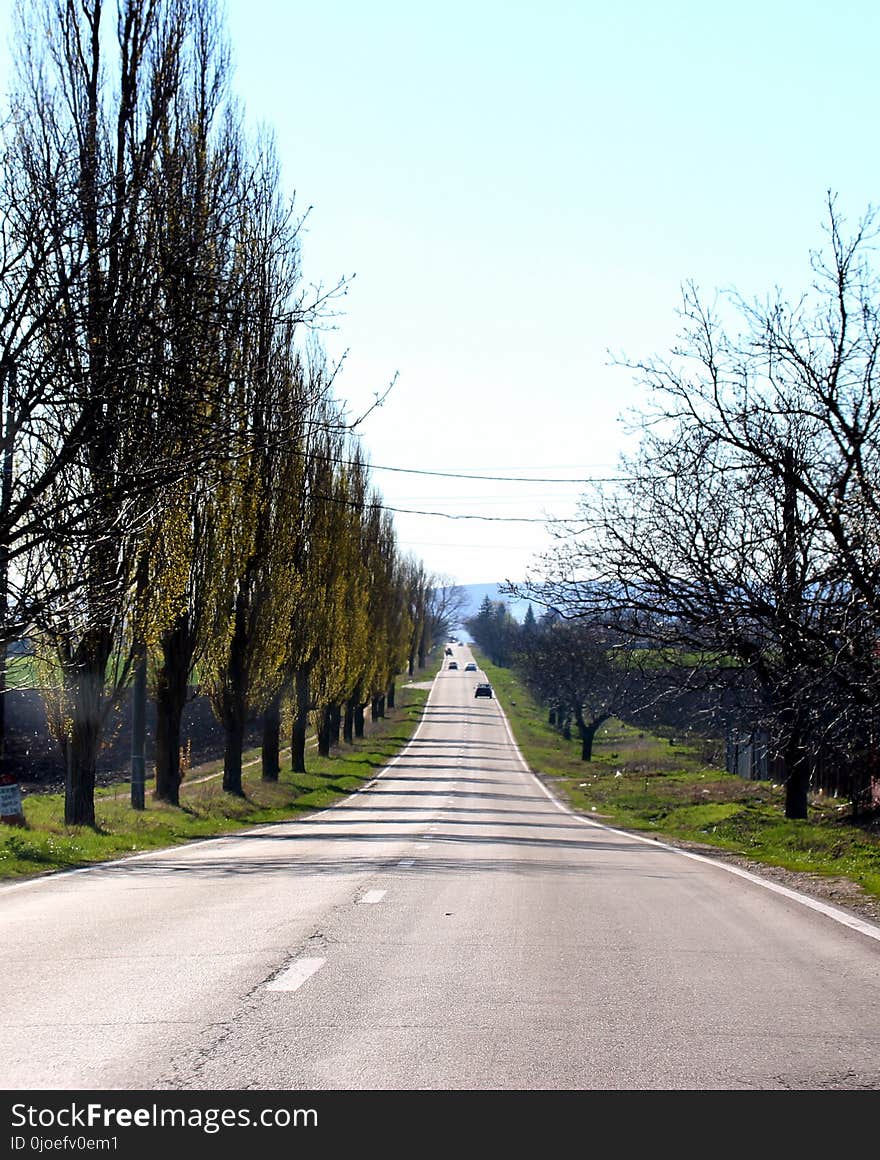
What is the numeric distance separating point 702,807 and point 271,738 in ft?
48.6

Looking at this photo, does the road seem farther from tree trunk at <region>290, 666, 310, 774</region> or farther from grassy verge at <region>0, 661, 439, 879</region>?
tree trunk at <region>290, 666, 310, 774</region>

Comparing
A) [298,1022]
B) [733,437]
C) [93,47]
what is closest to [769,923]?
[298,1022]

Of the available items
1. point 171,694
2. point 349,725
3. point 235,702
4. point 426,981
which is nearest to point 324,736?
point 349,725

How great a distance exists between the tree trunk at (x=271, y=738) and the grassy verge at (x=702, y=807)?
31.3 ft

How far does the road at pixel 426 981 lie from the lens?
5852 millimetres

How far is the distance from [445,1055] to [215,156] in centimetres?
2522

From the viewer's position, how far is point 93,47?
945 inches

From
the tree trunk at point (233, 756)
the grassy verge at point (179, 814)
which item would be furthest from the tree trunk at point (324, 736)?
the tree trunk at point (233, 756)

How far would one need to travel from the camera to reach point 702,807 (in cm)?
3562

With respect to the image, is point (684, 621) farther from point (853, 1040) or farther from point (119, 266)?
point (853, 1040)

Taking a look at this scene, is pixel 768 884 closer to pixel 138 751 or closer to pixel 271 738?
pixel 138 751

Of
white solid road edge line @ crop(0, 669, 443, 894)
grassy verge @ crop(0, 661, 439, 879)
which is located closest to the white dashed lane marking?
white solid road edge line @ crop(0, 669, 443, 894)

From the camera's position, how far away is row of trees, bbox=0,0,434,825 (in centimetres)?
1634

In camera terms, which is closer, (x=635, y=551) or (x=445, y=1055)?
(x=445, y=1055)
